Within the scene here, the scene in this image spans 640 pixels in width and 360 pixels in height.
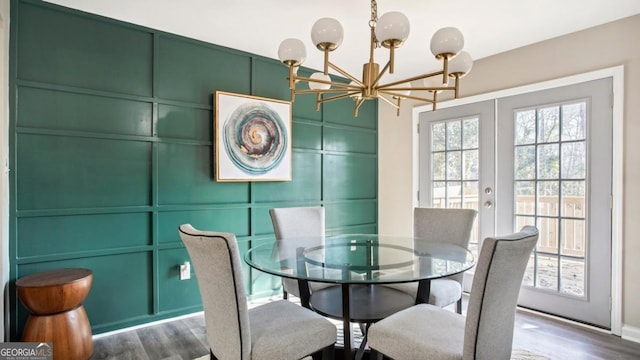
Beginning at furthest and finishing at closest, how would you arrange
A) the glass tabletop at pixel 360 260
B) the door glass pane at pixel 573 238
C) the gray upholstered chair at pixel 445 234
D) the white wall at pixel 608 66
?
the door glass pane at pixel 573 238, the white wall at pixel 608 66, the gray upholstered chair at pixel 445 234, the glass tabletop at pixel 360 260

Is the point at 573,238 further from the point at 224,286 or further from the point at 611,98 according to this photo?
the point at 224,286

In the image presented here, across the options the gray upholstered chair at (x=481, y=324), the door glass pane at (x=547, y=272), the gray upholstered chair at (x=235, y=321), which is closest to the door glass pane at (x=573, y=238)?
the door glass pane at (x=547, y=272)

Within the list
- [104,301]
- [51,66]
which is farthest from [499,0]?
[104,301]

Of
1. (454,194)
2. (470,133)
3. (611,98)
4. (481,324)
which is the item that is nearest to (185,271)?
(481,324)

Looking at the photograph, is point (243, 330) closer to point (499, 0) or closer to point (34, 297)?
point (34, 297)

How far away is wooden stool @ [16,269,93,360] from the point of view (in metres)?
2.04

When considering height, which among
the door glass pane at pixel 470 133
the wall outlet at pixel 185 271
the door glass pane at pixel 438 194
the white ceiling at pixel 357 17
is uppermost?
the white ceiling at pixel 357 17

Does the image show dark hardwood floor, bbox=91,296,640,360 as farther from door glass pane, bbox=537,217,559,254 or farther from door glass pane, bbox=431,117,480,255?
door glass pane, bbox=431,117,480,255

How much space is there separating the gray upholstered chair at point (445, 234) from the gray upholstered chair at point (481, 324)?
0.52 metres

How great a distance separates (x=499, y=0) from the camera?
91.0 inches

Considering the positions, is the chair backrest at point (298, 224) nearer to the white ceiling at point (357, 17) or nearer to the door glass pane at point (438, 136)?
the white ceiling at point (357, 17)

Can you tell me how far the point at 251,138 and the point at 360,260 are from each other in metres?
1.73

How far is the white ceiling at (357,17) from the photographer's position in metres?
2.38

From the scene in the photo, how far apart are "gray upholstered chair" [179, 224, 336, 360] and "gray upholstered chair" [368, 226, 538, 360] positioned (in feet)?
1.00
